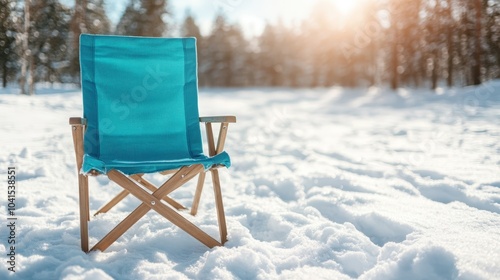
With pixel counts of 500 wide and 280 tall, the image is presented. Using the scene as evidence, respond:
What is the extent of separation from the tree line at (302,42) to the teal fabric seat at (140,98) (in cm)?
761

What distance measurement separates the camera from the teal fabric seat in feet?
7.66

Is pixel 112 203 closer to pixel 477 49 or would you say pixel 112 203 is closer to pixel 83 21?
pixel 83 21

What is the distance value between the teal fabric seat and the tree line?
25.0 feet

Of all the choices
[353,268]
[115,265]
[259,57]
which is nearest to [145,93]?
[115,265]

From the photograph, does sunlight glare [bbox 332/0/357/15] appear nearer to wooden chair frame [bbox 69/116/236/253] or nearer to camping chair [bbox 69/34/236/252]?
camping chair [bbox 69/34/236/252]

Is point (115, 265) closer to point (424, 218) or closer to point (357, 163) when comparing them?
point (424, 218)

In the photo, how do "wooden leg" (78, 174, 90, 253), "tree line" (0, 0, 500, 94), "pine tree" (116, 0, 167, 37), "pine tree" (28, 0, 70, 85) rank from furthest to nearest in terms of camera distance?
"pine tree" (116, 0, 167, 37), "pine tree" (28, 0, 70, 85), "tree line" (0, 0, 500, 94), "wooden leg" (78, 174, 90, 253)

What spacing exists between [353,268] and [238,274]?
22.3 inches

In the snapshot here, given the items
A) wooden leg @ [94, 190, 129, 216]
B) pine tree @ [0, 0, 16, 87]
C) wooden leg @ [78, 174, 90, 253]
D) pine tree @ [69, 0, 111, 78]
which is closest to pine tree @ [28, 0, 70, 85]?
pine tree @ [69, 0, 111, 78]

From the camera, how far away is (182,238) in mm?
2203

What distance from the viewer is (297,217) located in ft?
→ 8.22

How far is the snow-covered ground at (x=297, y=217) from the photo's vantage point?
1767mm

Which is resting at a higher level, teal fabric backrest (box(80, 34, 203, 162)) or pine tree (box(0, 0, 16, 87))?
pine tree (box(0, 0, 16, 87))

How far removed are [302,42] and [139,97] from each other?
3457 cm
